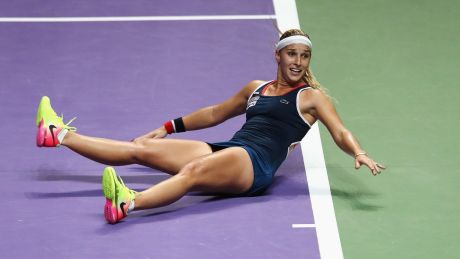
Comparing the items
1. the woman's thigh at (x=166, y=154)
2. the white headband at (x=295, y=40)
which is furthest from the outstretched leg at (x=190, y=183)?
the white headband at (x=295, y=40)

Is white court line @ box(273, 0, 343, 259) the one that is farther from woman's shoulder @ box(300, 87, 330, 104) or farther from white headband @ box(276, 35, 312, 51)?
white headband @ box(276, 35, 312, 51)

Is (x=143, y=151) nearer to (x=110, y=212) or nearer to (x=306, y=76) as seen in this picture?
(x=110, y=212)

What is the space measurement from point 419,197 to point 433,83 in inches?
78.1

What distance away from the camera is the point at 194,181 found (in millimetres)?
7797

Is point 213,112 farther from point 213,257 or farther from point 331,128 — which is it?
point 213,257

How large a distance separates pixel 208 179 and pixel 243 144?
0.46m

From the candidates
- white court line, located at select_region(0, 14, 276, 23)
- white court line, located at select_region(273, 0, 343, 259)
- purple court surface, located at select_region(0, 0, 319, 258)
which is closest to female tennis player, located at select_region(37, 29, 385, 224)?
purple court surface, located at select_region(0, 0, 319, 258)

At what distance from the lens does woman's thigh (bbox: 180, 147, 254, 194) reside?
783 centimetres

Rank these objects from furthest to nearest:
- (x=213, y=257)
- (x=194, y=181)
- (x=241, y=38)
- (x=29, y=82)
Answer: (x=241, y=38)
(x=29, y=82)
(x=194, y=181)
(x=213, y=257)

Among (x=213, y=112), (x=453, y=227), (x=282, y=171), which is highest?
(x=213, y=112)

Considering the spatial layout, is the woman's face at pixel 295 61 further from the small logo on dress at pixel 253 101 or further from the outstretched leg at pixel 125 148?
the outstretched leg at pixel 125 148

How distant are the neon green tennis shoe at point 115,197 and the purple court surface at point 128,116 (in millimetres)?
111

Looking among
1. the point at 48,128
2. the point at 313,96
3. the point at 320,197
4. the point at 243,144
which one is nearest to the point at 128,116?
the point at 48,128

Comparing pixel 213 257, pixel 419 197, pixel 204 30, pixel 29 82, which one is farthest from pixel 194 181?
pixel 204 30
